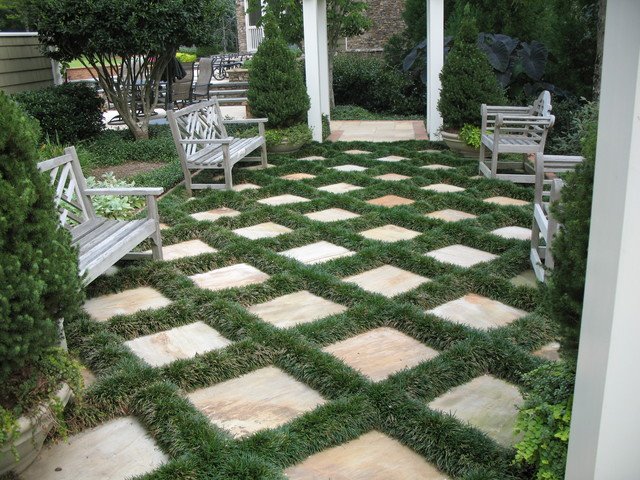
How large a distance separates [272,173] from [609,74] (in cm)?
614

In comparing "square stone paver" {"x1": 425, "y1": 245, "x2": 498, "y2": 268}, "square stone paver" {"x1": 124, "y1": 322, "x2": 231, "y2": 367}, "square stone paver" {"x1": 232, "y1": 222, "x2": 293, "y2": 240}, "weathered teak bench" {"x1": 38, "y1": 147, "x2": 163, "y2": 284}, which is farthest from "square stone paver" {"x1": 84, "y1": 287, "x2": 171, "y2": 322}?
"square stone paver" {"x1": 425, "y1": 245, "x2": 498, "y2": 268}

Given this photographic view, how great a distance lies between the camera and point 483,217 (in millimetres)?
5512

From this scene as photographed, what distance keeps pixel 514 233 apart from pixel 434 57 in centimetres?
455

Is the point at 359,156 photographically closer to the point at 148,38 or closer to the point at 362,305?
the point at 148,38

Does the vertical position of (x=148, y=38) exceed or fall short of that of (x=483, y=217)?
it exceeds it

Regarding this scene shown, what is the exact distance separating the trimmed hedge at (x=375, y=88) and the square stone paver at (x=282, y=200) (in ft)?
22.6

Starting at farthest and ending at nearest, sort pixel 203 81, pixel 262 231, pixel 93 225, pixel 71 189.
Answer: pixel 203 81 < pixel 262 231 < pixel 93 225 < pixel 71 189

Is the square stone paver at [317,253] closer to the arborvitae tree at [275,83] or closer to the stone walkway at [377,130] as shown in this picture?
the arborvitae tree at [275,83]

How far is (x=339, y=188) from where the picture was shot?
684 centimetres

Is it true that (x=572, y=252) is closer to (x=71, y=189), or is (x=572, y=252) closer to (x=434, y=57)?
(x=71, y=189)

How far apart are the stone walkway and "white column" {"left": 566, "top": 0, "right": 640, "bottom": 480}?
26.3 ft

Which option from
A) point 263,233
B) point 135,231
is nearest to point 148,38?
point 263,233

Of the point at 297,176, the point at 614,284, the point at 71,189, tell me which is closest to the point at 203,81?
the point at 297,176

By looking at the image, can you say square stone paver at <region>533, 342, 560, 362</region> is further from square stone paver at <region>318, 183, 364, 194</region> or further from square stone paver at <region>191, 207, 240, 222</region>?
square stone paver at <region>318, 183, 364, 194</region>
